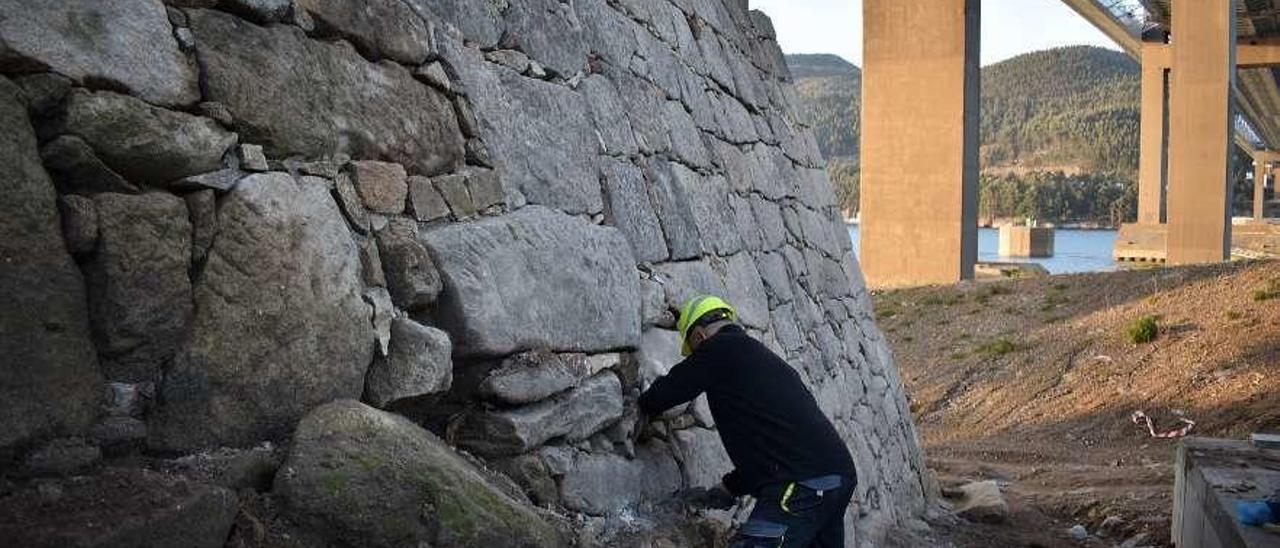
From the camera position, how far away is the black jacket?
13.4 ft

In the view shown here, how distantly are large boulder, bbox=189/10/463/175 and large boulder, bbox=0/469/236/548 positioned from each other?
1013mm

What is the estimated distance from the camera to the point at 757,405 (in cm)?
409

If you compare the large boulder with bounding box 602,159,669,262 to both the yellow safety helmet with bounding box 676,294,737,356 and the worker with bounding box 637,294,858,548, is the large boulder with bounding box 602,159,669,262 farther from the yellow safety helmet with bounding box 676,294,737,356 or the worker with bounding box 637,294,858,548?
the worker with bounding box 637,294,858,548

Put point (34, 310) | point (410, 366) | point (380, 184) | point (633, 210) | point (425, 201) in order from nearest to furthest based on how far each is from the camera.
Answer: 1. point (34, 310)
2. point (410, 366)
3. point (380, 184)
4. point (425, 201)
5. point (633, 210)

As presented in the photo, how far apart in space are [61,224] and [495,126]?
1.77 metres

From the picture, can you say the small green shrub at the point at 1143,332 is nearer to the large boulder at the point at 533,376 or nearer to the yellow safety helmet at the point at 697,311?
the yellow safety helmet at the point at 697,311

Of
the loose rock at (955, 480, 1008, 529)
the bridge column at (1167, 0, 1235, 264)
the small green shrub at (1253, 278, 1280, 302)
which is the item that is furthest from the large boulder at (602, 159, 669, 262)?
the bridge column at (1167, 0, 1235, 264)

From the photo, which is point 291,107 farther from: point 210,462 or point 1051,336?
point 1051,336

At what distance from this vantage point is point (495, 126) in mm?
4117

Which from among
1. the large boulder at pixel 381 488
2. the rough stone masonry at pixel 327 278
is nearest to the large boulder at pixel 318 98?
the rough stone masonry at pixel 327 278

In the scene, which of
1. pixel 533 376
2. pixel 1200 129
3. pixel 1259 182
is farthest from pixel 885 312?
pixel 1259 182

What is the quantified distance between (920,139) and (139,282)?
22.6 meters

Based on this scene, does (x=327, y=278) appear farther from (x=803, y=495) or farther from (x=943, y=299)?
(x=943, y=299)

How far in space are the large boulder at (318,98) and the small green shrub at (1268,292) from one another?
56.0 feet
